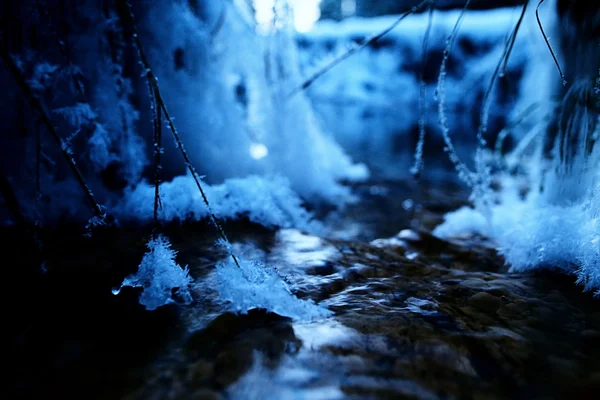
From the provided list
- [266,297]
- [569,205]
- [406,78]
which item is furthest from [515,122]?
[406,78]

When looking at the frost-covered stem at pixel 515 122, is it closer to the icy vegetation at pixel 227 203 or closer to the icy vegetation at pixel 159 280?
the icy vegetation at pixel 227 203

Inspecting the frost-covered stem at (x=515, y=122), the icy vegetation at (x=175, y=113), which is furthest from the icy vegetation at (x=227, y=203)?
the frost-covered stem at (x=515, y=122)

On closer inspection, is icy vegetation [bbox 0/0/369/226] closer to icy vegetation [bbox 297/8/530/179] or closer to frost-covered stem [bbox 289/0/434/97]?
→ frost-covered stem [bbox 289/0/434/97]

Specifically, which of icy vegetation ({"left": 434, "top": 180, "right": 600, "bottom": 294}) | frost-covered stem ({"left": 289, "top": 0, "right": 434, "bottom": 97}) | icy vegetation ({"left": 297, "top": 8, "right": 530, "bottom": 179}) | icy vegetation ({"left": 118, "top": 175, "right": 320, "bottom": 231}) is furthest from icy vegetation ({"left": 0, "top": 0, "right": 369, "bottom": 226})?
icy vegetation ({"left": 297, "top": 8, "right": 530, "bottom": 179})

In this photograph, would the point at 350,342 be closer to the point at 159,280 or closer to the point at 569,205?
the point at 159,280

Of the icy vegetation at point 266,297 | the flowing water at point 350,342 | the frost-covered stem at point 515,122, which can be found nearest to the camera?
the flowing water at point 350,342

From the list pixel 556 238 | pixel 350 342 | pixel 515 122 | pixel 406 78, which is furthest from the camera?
pixel 406 78
